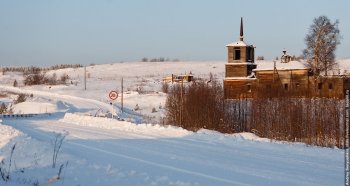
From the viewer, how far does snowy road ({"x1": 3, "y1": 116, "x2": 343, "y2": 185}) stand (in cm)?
1184

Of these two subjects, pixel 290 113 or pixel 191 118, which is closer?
pixel 290 113

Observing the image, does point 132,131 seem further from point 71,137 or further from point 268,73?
point 268,73

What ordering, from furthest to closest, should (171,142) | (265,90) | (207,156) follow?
(265,90), (171,142), (207,156)

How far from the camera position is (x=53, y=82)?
10650 cm

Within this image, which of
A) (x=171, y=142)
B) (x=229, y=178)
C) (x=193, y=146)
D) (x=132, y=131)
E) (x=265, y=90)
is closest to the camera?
(x=229, y=178)

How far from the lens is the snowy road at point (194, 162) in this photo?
38.9 ft

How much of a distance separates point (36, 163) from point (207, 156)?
5311mm

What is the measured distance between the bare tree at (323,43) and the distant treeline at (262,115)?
3517 centimetres

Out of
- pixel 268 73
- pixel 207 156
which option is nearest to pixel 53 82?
pixel 268 73

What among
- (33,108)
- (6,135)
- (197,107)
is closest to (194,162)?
(6,135)

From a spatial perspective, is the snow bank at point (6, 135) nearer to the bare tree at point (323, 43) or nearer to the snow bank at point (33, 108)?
the snow bank at point (33, 108)

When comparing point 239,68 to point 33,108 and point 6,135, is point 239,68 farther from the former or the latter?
point 6,135

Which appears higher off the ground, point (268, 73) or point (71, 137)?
point (268, 73)

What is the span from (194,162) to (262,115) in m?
13.2
